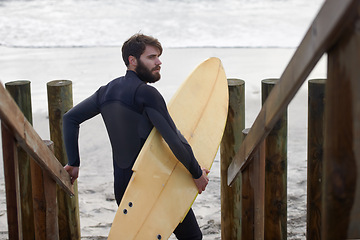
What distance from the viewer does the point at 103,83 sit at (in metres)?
8.74

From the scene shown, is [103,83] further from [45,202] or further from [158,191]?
[158,191]

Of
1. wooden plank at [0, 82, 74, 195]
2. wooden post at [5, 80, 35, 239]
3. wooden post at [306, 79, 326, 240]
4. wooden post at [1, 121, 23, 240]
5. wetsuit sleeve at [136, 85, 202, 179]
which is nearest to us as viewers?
wooden plank at [0, 82, 74, 195]

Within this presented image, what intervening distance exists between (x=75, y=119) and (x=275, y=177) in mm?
1248

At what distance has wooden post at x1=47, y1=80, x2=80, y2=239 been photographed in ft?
12.5

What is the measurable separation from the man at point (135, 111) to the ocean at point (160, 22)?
9100 millimetres

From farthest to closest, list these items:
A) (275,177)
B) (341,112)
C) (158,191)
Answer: (275,177) → (158,191) → (341,112)

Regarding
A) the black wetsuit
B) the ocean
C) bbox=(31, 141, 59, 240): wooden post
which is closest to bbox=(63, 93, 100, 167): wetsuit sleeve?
the black wetsuit

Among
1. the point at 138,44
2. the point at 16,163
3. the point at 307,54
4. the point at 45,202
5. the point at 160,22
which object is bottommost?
the point at 45,202

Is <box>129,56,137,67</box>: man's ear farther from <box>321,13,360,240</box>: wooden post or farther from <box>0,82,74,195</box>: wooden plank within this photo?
<box>321,13,360,240</box>: wooden post

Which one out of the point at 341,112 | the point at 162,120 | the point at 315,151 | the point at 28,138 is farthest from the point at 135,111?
the point at 341,112

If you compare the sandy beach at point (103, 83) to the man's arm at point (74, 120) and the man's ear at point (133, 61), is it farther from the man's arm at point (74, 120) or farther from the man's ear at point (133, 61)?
the man's ear at point (133, 61)

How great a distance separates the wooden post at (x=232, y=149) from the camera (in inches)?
144

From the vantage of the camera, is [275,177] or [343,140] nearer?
[343,140]

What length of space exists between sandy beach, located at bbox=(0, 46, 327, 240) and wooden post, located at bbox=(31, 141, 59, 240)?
916 millimetres
